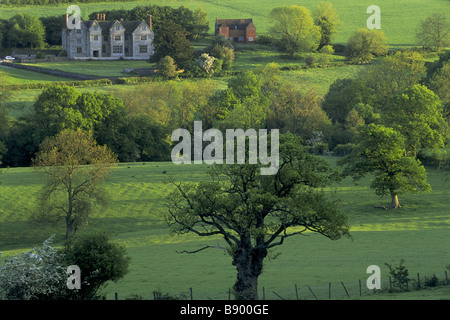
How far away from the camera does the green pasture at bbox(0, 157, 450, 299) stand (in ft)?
154

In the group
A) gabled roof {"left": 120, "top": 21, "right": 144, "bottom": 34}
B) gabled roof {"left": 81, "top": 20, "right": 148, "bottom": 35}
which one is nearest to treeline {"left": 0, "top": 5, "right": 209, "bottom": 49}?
gabled roof {"left": 120, "top": 21, "right": 144, "bottom": 34}

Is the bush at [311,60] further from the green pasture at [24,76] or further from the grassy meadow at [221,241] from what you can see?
the grassy meadow at [221,241]

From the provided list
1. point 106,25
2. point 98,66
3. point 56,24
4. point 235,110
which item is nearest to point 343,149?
point 235,110

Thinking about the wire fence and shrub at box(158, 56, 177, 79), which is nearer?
the wire fence

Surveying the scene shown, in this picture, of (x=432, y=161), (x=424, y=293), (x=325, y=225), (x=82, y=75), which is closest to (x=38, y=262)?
(x=325, y=225)

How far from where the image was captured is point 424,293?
40.3 meters

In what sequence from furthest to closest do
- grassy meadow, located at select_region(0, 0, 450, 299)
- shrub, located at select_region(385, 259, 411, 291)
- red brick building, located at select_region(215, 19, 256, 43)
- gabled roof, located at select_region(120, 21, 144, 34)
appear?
red brick building, located at select_region(215, 19, 256, 43)
gabled roof, located at select_region(120, 21, 144, 34)
grassy meadow, located at select_region(0, 0, 450, 299)
shrub, located at select_region(385, 259, 411, 291)

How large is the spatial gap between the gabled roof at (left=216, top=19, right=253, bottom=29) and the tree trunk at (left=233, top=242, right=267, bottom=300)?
133 m

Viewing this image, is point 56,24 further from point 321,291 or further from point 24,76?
point 321,291

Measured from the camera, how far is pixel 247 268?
140 ft

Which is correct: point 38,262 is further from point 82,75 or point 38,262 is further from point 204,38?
point 204,38

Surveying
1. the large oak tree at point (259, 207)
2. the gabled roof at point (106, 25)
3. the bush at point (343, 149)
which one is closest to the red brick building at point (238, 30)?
the gabled roof at point (106, 25)

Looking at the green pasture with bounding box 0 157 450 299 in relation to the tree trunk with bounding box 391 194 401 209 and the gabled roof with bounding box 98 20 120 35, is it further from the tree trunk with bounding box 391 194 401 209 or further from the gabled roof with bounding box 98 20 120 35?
the gabled roof with bounding box 98 20 120 35
